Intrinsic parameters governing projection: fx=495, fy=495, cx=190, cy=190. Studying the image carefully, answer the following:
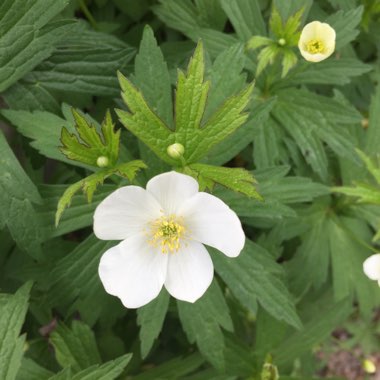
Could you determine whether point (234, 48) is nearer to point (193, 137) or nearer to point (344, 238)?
point (193, 137)

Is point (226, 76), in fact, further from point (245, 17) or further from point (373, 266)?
point (373, 266)

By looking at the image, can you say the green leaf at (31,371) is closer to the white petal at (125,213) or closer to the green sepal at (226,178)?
the white petal at (125,213)

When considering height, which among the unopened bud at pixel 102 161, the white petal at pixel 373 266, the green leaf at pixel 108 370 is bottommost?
the white petal at pixel 373 266

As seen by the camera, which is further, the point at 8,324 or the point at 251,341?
the point at 251,341

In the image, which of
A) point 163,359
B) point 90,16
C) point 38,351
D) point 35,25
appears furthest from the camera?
point 163,359

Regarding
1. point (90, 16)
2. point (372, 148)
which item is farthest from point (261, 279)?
point (90, 16)

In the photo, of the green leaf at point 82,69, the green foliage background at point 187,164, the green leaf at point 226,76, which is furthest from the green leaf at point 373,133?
the green leaf at point 82,69

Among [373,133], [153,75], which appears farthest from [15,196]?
[373,133]

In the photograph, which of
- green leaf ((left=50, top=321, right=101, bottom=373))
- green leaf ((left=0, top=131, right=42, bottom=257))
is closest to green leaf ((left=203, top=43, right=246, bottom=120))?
green leaf ((left=0, top=131, right=42, bottom=257))
